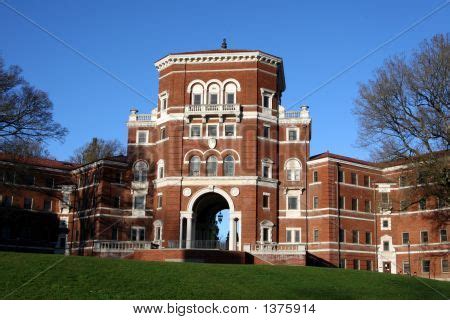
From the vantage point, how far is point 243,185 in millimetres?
57719

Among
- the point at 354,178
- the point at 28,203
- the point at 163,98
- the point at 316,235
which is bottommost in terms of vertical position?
the point at 316,235

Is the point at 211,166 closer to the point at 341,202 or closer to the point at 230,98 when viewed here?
the point at 230,98

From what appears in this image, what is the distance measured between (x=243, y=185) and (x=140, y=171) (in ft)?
38.0

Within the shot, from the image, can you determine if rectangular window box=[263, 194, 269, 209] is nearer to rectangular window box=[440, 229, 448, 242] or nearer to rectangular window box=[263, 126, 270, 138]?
rectangular window box=[263, 126, 270, 138]

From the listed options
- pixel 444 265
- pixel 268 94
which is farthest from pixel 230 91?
pixel 444 265

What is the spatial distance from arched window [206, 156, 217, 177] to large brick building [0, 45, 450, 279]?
10cm

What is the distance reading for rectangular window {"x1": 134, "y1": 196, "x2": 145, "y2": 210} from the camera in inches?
2460

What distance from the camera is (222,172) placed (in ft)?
192

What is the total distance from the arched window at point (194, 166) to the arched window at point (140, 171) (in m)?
5.80

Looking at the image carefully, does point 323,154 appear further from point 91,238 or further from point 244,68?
point 91,238
